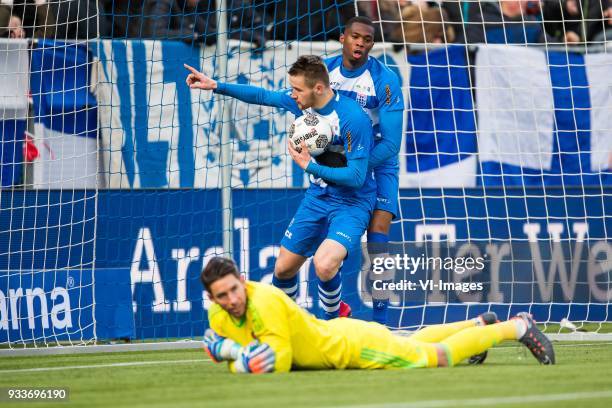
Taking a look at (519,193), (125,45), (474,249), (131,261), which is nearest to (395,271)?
(474,249)

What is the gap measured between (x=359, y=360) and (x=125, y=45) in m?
5.57

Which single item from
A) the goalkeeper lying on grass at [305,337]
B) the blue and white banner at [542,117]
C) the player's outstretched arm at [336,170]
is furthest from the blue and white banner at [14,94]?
the goalkeeper lying on grass at [305,337]

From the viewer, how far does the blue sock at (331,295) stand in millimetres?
9188

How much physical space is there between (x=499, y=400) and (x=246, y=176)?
6769 millimetres

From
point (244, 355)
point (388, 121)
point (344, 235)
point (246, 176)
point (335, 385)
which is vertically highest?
point (388, 121)

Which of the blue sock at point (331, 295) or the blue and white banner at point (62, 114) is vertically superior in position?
the blue and white banner at point (62, 114)

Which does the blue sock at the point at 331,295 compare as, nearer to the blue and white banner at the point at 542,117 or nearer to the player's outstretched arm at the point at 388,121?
the player's outstretched arm at the point at 388,121

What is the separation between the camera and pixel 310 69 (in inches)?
338

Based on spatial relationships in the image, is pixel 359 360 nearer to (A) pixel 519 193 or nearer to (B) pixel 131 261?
(B) pixel 131 261

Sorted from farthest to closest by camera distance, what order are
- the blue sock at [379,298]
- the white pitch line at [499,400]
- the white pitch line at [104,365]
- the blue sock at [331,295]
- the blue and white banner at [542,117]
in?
1. the blue and white banner at [542,117]
2. the blue sock at [379,298]
3. the blue sock at [331,295]
4. the white pitch line at [104,365]
5. the white pitch line at [499,400]

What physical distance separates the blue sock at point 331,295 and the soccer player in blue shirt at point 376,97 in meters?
0.43

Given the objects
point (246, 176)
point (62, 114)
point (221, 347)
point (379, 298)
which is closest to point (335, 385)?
point (221, 347)

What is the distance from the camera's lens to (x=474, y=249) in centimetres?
1209

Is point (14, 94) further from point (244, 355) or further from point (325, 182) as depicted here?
point (244, 355)
